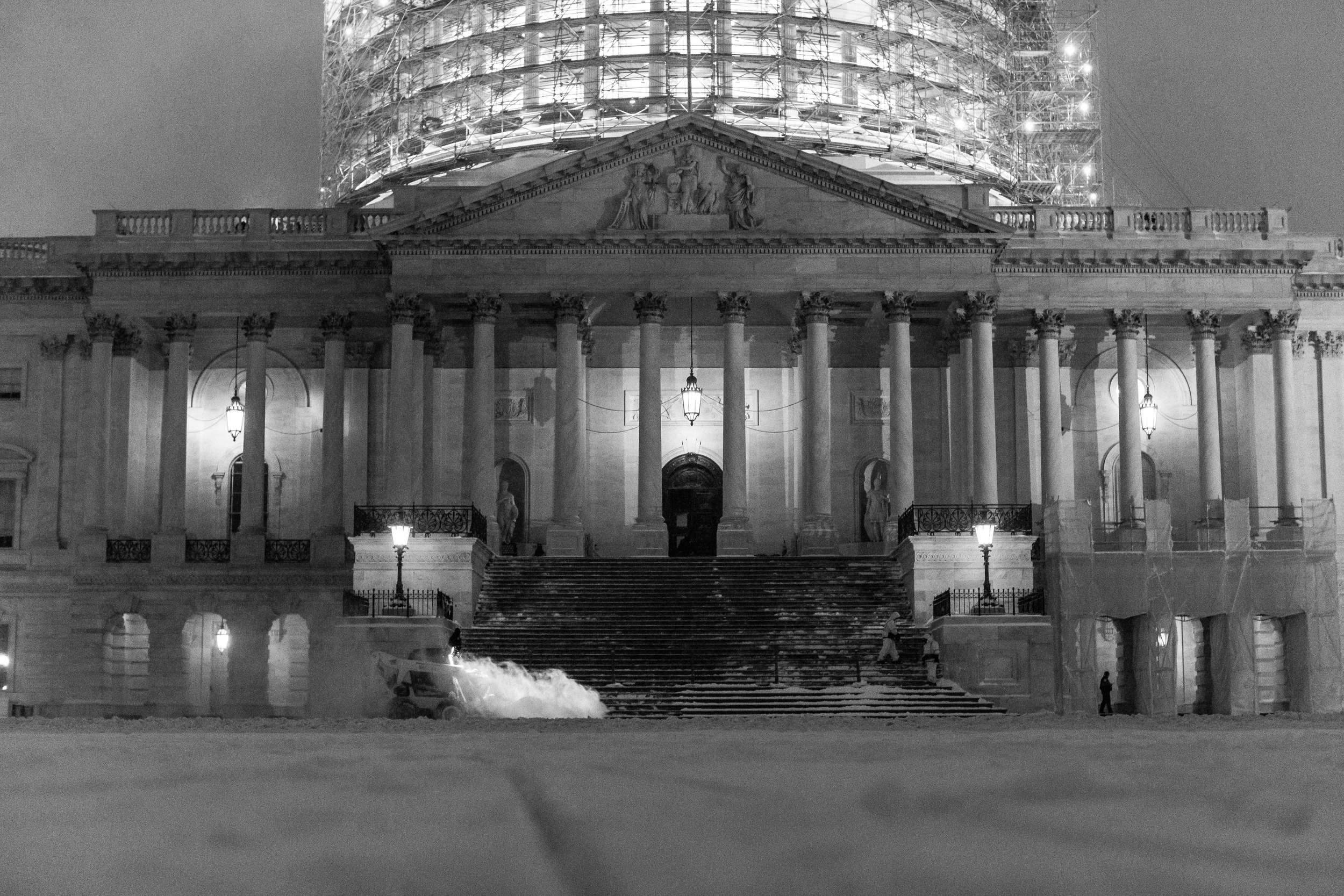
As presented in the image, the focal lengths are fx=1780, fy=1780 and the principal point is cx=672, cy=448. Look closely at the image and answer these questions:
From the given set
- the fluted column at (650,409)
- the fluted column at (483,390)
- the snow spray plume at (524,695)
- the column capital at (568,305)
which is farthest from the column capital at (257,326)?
the snow spray plume at (524,695)

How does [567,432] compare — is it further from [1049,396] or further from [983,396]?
[1049,396]

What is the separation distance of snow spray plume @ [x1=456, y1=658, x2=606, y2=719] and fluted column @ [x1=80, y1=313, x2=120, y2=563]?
2110cm

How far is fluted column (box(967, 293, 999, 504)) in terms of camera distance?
5153 centimetres

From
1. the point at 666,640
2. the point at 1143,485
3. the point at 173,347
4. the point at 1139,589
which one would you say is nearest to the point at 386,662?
the point at 666,640

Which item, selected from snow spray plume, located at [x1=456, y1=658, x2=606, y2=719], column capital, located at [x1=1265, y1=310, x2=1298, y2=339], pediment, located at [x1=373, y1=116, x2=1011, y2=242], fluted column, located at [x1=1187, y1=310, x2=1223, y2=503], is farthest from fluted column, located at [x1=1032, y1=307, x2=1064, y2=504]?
snow spray plume, located at [x1=456, y1=658, x2=606, y2=719]

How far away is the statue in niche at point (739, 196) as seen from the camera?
52.5 meters

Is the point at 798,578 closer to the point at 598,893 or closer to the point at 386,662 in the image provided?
the point at 386,662

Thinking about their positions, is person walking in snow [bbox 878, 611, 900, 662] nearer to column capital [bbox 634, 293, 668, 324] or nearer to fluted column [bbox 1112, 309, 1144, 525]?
fluted column [bbox 1112, 309, 1144, 525]

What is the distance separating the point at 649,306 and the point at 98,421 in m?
17.9

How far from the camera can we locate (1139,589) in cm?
4419

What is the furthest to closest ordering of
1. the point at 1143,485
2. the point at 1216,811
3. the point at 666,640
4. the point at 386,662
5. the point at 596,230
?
1. the point at 1143,485
2. the point at 596,230
3. the point at 666,640
4. the point at 386,662
5. the point at 1216,811

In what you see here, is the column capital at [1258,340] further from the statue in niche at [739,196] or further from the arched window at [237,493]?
the arched window at [237,493]

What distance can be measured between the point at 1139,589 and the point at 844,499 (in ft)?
51.6

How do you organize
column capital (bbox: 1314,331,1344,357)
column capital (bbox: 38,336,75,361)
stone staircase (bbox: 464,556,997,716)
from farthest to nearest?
column capital (bbox: 38,336,75,361)
column capital (bbox: 1314,331,1344,357)
stone staircase (bbox: 464,556,997,716)
